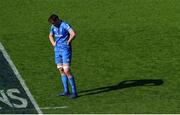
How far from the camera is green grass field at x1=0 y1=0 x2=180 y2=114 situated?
21672 mm

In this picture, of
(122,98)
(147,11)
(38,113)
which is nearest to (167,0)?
(147,11)

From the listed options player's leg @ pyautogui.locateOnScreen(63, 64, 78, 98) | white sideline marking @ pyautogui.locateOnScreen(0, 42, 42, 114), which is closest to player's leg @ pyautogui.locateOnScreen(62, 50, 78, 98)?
player's leg @ pyautogui.locateOnScreen(63, 64, 78, 98)

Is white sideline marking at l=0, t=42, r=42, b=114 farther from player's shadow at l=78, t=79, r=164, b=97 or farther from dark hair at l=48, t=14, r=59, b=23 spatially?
dark hair at l=48, t=14, r=59, b=23

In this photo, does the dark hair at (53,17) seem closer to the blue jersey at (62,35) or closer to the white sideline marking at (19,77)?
the blue jersey at (62,35)

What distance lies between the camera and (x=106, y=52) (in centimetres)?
2738

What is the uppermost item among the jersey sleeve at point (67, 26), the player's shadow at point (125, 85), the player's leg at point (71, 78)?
the jersey sleeve at point (67, 26)

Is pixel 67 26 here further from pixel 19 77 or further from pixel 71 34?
pixel 19 77

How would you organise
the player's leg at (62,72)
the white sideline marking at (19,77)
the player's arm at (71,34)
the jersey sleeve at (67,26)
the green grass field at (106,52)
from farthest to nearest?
the player's leg at (62,72) → the green grass field at (106,52) → the jersey sleeve at (67,26) → the player's arm at (71,34) → the white sideline marking at (19,77)

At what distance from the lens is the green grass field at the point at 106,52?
21.7m

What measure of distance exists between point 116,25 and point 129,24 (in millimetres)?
586

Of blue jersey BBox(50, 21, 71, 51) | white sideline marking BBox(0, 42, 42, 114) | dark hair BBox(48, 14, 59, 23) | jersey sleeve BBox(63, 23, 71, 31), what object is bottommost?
white sideline marking BBox(0, 42, 42, 114)

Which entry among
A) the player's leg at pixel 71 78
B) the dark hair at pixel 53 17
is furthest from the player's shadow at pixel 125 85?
the dark hair at pixel 53 17

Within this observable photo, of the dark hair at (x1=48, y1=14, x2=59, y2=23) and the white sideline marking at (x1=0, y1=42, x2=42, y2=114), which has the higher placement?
the dark hair at (x1=48, y1=14, x2=59, y2=23)

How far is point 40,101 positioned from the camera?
21484 mm
